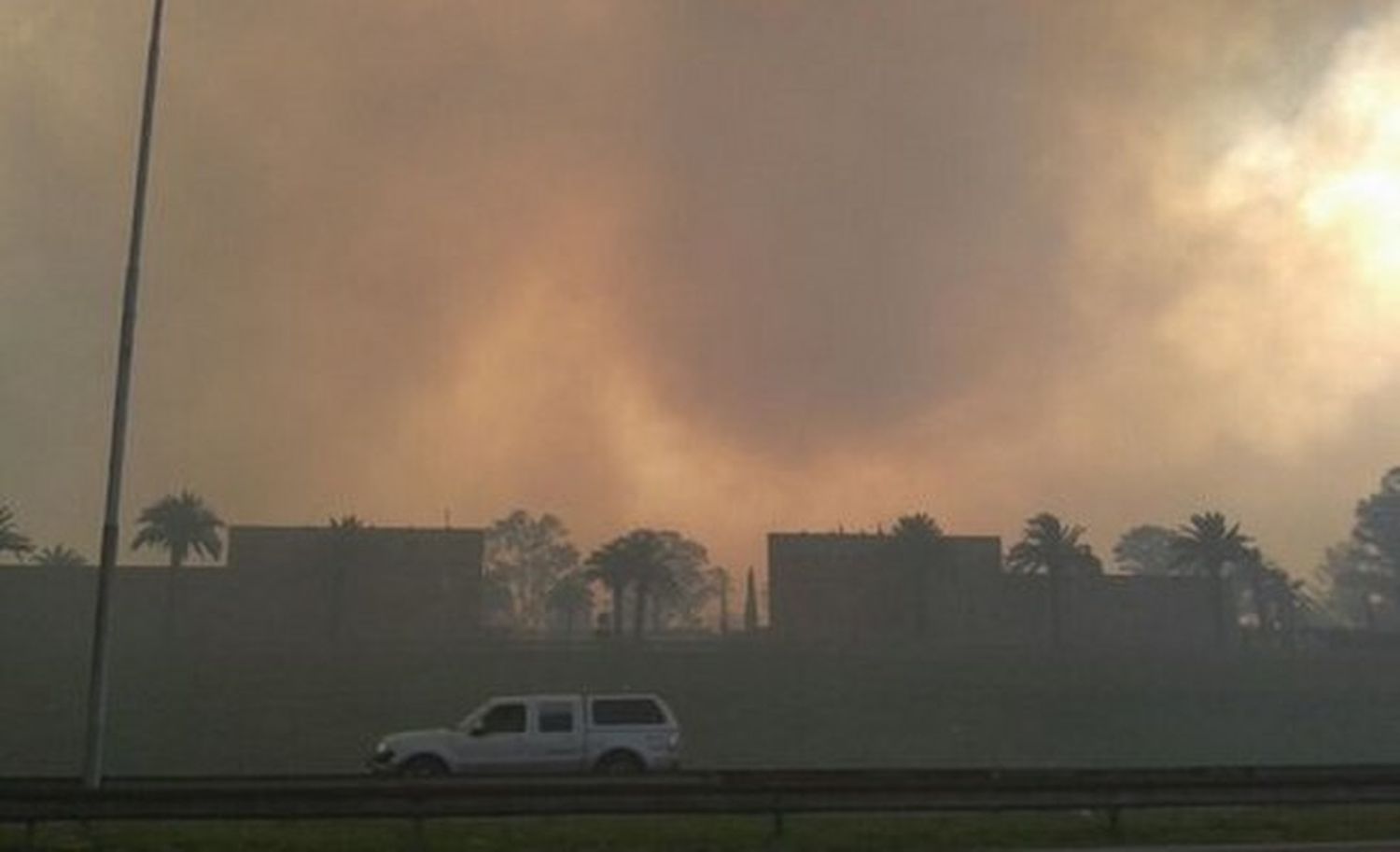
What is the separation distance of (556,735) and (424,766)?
111 inches

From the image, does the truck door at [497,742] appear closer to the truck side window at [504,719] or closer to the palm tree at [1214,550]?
the truck side window at [504,719]

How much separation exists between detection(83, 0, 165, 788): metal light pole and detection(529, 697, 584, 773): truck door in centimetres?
890

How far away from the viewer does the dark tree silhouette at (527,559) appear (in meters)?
193

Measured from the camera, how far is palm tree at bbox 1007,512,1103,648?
10444 centimetres

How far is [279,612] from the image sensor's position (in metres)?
98.6

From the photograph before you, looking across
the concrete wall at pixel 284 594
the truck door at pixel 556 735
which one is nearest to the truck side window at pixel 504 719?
the truck door at pixel 556 735

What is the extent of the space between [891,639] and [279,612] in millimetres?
46911

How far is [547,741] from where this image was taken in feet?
88.9

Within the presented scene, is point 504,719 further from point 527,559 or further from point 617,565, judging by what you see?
point 527,559

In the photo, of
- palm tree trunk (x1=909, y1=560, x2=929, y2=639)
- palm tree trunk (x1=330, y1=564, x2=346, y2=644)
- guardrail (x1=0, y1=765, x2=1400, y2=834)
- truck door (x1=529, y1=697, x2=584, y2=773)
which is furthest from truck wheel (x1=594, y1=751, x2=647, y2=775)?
palm tree trunk (x1=909, y1=560, x2=929, y2=639)

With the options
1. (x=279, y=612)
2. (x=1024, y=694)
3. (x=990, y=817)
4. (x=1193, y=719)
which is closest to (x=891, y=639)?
(x=1024, y=694)

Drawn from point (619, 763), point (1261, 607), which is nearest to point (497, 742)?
point (619, 763)

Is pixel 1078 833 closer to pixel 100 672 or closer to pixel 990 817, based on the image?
pixel 990 817

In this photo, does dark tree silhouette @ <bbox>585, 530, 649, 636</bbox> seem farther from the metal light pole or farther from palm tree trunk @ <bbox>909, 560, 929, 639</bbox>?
the metal light pole
